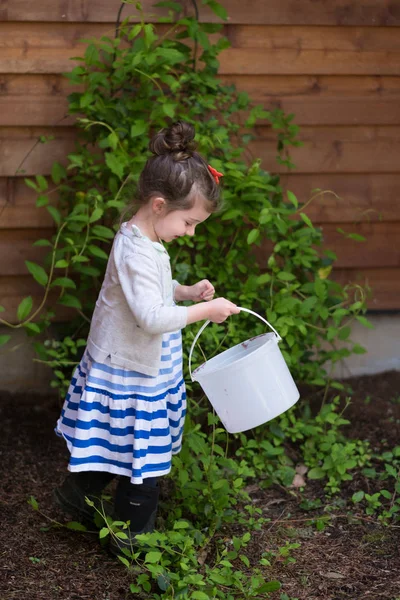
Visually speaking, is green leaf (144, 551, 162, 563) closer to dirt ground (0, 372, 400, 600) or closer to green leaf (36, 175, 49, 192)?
dirt ground (0, 372, 400, 600)

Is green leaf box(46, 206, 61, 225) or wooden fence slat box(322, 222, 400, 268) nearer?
green leaf box(46, 206, 61, 225)

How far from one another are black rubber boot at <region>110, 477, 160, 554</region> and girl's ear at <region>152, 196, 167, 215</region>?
0.85 meters

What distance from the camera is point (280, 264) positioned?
3.93 metres

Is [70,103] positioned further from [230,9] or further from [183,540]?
[183,540]

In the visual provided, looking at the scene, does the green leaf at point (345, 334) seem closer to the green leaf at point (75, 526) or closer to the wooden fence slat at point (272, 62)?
the wooden fence slat at point (272, 62)

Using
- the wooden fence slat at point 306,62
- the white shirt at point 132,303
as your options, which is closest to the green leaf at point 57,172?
the wooden fence slat at point 306,62

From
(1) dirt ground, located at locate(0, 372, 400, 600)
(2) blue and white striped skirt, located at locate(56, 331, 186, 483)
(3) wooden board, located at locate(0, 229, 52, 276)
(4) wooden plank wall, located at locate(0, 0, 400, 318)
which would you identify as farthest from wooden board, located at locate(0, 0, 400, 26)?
(1) dirt ground, located at locate(0, 372, 400, 600)

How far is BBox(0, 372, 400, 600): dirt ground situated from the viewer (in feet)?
8.33

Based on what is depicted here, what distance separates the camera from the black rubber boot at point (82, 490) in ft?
9.20

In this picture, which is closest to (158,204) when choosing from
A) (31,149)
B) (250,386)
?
(250,386)

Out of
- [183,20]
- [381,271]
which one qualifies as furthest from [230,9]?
[381,271]

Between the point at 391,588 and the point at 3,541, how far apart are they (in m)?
1.28

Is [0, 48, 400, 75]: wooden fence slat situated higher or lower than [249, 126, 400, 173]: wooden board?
higher

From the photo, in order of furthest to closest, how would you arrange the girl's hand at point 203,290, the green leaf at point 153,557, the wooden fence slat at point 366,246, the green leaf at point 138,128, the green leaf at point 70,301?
the wooden fence slat at point 366,246, the green leaf at point 70,301, the green leaf at point 138,128, the girl's hand at point 203,290, the green leaf at point 153,557
